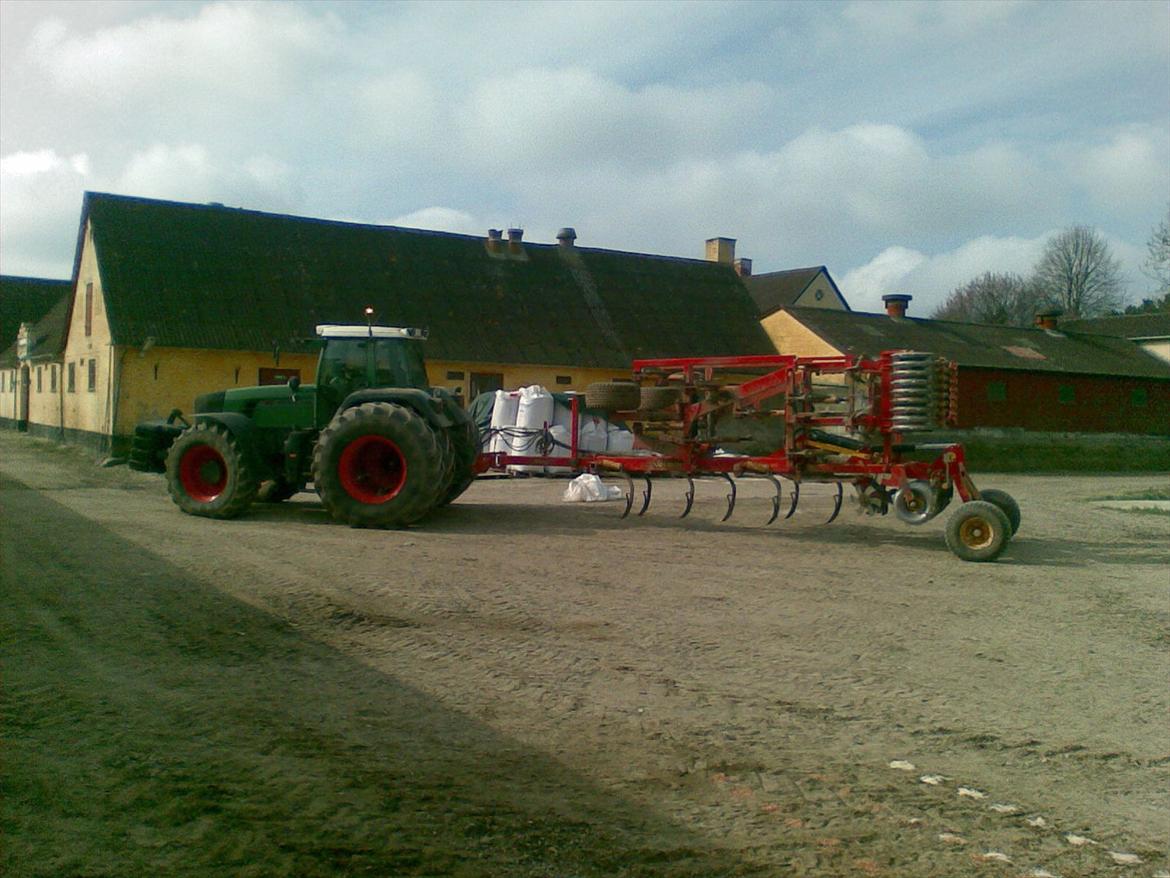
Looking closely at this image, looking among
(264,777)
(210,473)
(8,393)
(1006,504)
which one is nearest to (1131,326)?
(1006,504)

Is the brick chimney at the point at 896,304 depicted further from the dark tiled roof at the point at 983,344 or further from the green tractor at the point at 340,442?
the green tractor at the point at 340,442

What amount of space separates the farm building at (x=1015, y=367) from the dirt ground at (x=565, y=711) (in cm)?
2321

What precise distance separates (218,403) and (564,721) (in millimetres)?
10623

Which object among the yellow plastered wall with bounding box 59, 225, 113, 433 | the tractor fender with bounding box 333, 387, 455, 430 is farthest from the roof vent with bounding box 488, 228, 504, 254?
the tractor fender with bounding box 333, 387, 455, 430

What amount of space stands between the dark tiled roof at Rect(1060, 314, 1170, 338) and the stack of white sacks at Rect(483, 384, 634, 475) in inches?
1259

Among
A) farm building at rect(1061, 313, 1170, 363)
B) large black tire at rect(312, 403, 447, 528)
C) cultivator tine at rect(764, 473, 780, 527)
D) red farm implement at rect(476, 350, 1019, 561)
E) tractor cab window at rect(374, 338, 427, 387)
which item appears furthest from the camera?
farm building at rect(1061, 313, 1170, 363)

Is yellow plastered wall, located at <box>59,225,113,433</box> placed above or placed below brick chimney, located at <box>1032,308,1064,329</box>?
below

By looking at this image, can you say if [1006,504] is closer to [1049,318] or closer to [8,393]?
[1049,318]

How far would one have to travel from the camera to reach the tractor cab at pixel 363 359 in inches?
566

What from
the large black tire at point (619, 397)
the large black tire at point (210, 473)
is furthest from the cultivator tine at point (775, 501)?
the large black tire at point (210, 473)

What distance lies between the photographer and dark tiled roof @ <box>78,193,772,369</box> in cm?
2714

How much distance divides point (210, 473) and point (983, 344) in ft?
98.0

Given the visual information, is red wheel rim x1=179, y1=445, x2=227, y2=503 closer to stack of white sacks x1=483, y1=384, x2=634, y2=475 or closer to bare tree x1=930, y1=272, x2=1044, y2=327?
stack of white sacks x1=483, y1=384, x2=634, y2=475

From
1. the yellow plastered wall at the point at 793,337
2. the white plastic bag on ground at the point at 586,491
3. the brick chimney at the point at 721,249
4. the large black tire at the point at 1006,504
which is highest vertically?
the brick chimney at the point at 721,249
